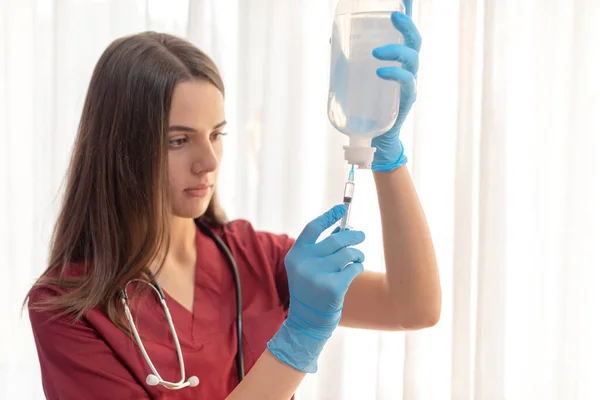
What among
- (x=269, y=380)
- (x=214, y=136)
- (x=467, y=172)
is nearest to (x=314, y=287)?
(x=269, y=380)

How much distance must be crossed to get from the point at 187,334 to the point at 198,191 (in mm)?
260

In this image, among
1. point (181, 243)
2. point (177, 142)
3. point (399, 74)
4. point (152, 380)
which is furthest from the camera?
point (181, 243)

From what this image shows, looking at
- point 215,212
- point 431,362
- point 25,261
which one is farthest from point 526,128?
point 25,261

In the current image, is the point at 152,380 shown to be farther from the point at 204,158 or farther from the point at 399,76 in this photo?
the point at 399,76

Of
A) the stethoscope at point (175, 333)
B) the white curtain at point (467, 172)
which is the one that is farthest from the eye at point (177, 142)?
the white curtain at point (467, 172)

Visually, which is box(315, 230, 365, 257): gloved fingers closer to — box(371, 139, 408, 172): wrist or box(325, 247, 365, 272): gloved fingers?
box(325, 247, 365, 272): gloved fingers

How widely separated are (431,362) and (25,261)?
1.15 meters

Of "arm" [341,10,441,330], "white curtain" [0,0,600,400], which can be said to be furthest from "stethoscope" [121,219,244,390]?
"white curtain" [0,0,600,400]

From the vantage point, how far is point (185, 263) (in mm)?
1391

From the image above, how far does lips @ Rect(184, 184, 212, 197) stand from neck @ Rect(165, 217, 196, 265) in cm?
13

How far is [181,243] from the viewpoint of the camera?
1.40m

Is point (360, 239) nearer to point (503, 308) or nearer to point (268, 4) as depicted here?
point (503, 308)

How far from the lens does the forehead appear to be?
1.22m

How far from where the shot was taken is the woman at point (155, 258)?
119 cm
